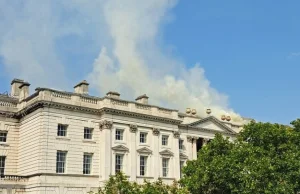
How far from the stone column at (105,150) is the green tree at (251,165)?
25.9ft

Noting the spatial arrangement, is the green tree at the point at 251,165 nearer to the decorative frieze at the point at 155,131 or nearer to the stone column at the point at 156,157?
the stone column at the point at 156,157

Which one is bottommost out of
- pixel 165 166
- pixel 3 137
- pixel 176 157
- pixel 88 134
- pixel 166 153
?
pixel 165 166

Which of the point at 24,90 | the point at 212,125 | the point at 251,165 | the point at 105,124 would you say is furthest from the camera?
the point at 212,125

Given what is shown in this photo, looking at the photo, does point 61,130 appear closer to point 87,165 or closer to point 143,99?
point 87,165

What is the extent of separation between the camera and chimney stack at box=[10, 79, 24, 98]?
50531 mm

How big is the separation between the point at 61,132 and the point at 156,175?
12.0 metres

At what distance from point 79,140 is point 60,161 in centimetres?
299

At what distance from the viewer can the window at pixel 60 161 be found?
43.9 metres

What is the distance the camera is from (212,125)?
191 feet

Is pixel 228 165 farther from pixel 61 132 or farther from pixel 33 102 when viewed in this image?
pixel 33 102

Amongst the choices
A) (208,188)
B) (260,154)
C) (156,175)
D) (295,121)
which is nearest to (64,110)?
(156,175)

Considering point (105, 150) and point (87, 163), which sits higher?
point (105, 150)

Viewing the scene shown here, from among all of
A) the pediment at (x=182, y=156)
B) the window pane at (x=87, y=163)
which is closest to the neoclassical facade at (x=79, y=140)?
the window pane at (x=87, y=163)

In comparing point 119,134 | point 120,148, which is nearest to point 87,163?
point 120,148
